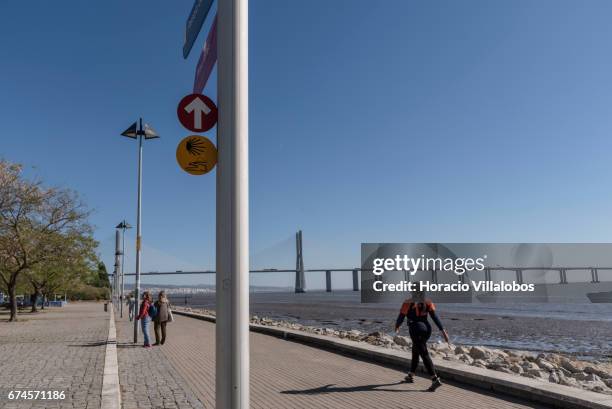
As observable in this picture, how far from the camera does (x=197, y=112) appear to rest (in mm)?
3582

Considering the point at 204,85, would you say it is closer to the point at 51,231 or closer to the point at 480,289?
the point at 51,231

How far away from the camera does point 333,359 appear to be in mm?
11133

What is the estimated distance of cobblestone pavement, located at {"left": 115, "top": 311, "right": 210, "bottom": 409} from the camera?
7035 millimetres

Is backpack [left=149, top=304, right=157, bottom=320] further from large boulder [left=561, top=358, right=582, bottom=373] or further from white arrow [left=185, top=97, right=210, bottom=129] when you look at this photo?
white arrow [left=185, top=97, right=210, bottom=129]

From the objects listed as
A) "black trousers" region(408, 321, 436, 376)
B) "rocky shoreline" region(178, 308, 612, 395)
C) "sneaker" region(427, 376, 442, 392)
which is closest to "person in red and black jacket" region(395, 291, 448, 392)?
"black trousers" region(408, 321, 436, 376)

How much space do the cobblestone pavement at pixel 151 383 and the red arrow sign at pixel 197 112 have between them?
4.55m

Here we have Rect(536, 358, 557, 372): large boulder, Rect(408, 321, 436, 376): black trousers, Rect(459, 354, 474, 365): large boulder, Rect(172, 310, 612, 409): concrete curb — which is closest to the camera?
Rect(172, 310, 612, 409): concrete curb

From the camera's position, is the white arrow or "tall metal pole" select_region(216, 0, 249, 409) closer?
"tall metal pole" select_region(216, 0, 249, 409)

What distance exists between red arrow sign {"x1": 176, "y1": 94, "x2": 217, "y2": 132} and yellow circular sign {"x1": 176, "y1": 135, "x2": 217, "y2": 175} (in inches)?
3.2

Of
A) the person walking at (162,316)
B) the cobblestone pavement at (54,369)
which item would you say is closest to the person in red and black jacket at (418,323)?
the cobblestone pavement at (54,369)

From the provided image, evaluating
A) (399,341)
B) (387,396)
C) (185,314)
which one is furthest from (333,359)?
(185,314)

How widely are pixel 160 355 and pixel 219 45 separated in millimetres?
10246

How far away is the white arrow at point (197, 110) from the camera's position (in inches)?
141

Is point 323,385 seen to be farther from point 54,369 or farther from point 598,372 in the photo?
point 598,372
